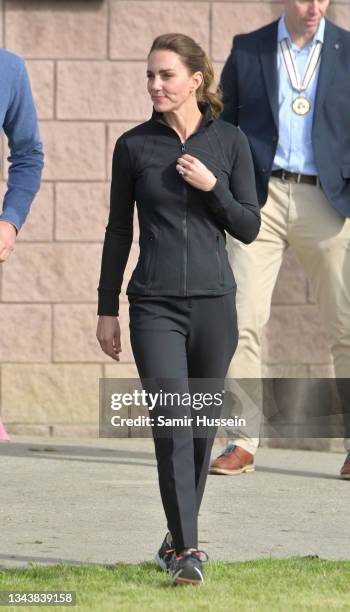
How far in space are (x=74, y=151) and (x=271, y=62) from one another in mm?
1597

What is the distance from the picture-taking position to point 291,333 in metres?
8.73

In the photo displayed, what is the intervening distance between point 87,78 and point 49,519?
124 inches

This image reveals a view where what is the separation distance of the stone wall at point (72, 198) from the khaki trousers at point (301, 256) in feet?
4.32

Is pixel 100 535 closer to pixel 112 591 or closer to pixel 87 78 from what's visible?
pixel 112 591

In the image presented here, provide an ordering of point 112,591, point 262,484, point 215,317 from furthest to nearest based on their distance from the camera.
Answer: point 262,484, point 215,317, point 112,591

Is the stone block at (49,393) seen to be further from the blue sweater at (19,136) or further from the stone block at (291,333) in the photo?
the blue sweater at (19,136)

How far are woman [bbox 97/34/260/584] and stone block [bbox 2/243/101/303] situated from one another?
129 inches

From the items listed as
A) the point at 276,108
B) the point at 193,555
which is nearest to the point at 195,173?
the point at 193,555

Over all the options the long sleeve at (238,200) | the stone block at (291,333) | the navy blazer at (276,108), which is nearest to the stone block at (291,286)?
the stone block at (291,333)

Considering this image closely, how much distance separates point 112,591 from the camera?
16.0ft

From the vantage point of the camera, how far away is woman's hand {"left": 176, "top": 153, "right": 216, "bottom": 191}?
5102 mm

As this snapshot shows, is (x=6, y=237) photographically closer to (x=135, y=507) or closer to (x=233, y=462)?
(x=135, y=507)

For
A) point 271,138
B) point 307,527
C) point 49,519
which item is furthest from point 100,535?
point 271,138

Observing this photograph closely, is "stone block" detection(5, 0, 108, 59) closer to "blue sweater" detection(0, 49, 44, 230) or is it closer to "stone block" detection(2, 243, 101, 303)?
"stone block" detection(2, 243, 101, 303)
